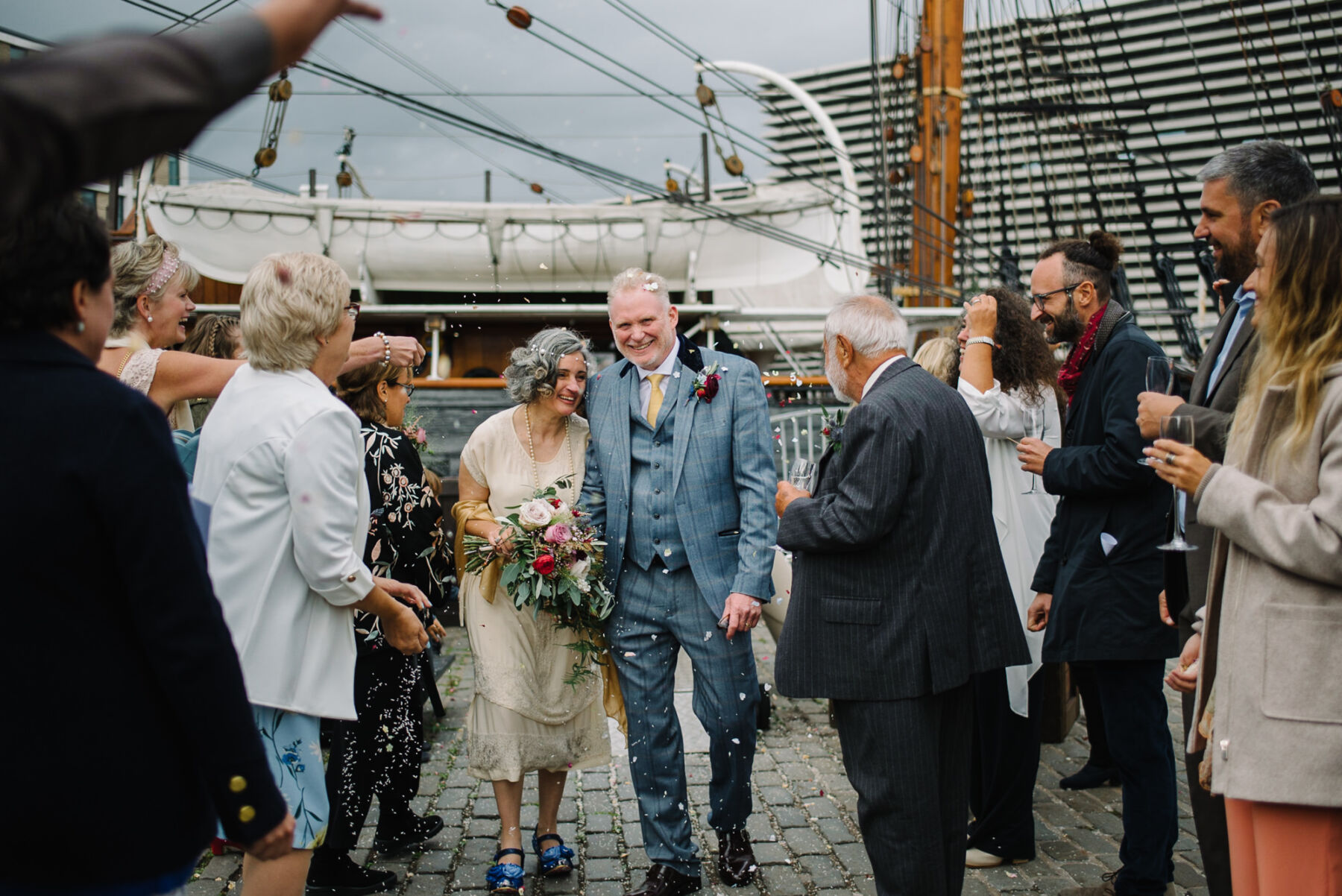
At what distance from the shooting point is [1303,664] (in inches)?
85.2

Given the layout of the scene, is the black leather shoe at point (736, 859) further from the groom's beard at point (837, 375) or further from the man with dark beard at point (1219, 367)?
the groom's beard at point (837, 375)

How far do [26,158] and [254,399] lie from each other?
1.82 m

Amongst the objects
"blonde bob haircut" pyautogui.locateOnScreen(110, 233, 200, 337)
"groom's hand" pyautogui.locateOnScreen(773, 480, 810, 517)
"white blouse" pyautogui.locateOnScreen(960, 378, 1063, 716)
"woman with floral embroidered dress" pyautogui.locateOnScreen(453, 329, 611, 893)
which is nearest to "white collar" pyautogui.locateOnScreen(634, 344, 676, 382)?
"woman with floral embroidered dress" pyautogui.locateOnScreen(453, 329, 611, 893)

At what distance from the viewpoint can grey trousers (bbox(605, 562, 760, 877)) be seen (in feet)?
13.0

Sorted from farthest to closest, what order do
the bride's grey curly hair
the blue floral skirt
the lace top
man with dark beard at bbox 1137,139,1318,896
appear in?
the bride's grey curly hair → the lace top → man with dark beard at bbox 1137,139,1318,896 → the blue floral skirt

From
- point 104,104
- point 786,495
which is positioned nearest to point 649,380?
point 786,495

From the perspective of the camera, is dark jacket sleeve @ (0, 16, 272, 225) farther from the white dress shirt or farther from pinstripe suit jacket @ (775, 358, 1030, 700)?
the white dress shirt

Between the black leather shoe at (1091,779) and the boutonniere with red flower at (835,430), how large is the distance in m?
2.61

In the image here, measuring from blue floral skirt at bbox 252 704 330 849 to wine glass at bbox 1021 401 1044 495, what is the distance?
9.98ft

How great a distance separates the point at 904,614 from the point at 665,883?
154 centimetres

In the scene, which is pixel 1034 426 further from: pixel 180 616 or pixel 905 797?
pixel 180 616

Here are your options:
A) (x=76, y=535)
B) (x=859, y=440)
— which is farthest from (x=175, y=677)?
(x=859, y=440)

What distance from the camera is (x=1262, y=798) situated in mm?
2182

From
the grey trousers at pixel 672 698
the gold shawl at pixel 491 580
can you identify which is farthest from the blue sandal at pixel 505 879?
the gold shawl at pixel 491 580
